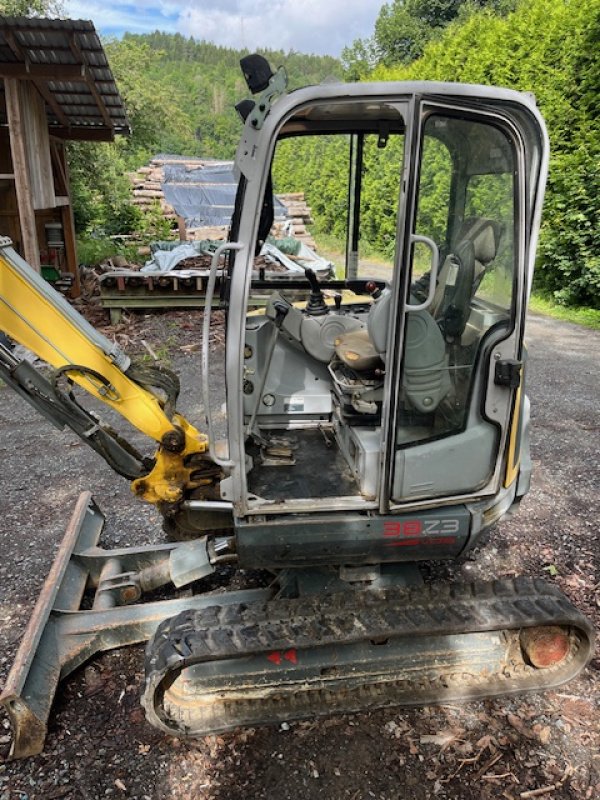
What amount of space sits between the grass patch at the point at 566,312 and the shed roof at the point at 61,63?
8.55 m

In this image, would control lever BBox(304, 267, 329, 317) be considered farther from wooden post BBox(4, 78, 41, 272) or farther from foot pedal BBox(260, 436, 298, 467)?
wooden post BBox(4, 78, 41, 272)

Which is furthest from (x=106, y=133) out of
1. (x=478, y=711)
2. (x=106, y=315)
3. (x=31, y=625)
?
(x=478, y=711)

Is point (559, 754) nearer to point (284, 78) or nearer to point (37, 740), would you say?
point (37, 740)

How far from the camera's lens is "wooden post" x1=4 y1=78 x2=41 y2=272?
8.34 m

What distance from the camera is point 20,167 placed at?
8.42 metres

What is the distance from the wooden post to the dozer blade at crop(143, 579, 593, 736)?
715 centimetres

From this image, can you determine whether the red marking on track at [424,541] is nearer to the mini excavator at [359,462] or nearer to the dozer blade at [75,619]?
the mini excavator at [359,462]

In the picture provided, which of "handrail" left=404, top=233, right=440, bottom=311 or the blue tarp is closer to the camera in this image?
"handrail" left=404, top=233, right=440, bottom=311

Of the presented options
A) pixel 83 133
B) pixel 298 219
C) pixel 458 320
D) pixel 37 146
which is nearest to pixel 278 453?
pixel 458 320

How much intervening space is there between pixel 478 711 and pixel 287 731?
961 mm

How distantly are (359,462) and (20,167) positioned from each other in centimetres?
772

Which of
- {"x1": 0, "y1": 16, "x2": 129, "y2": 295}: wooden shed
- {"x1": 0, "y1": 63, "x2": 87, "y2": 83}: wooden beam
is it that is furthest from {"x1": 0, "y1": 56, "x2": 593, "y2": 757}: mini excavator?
{"x1": 0, "y1": 63, "x2": 87, "y2": 83}: wooden beam

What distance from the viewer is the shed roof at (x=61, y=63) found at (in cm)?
743

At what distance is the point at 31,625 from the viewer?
9.96ft
